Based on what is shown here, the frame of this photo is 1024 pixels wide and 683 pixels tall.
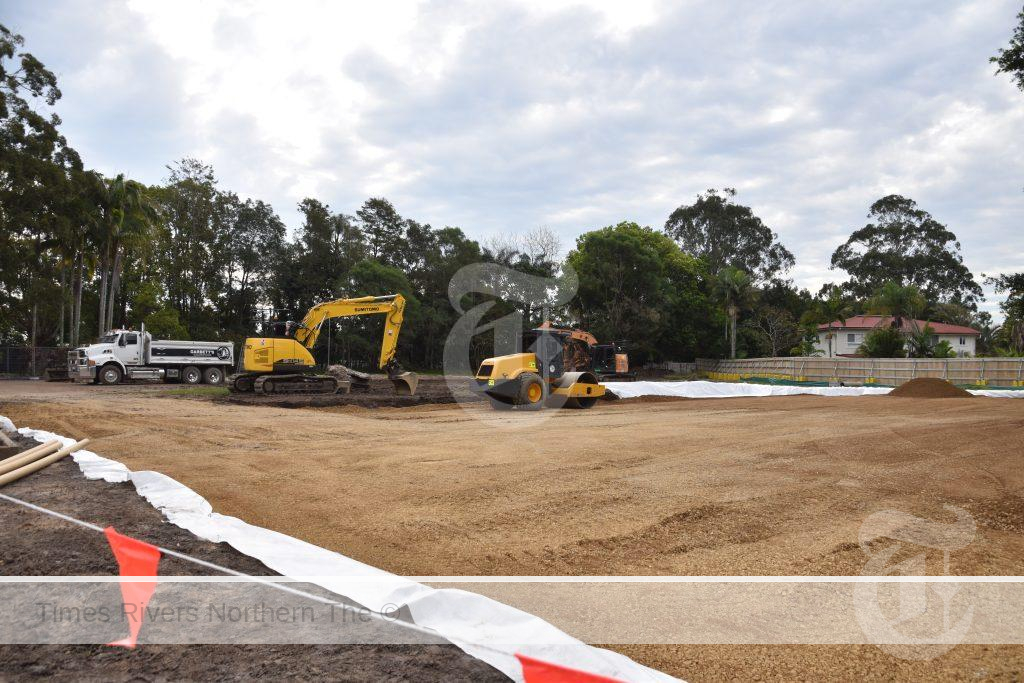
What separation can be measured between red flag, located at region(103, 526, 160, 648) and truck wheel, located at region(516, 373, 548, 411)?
12.4 meters

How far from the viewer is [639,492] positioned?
6707mm

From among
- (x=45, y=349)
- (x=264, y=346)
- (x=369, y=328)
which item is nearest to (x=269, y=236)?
(x=369, y=328)

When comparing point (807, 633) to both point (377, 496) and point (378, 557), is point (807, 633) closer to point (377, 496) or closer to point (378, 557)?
point (378, 557)

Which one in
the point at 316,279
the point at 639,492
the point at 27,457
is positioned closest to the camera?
the point at 639,492

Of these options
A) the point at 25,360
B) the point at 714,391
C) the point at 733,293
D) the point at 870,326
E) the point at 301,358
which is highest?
the point at 733,293

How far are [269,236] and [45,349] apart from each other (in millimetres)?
18036

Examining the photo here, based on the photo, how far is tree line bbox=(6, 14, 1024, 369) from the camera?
33.2m

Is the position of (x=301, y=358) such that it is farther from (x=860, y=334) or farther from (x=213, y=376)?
(x=860, y=334)

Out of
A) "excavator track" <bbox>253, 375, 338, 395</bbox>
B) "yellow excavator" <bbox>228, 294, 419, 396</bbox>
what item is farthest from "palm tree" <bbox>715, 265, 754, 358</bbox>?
"excavator track" <bbox>253, 375, 338, 395</bbox>

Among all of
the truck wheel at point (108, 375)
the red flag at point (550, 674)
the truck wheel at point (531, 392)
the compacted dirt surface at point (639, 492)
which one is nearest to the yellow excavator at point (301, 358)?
the truck wheel at point (531, 392)

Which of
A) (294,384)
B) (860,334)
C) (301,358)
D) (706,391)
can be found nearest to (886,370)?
(706,391)

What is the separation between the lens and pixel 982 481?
7137mm

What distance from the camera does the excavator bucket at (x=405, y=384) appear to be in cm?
2188

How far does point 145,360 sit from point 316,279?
2289 cm
